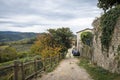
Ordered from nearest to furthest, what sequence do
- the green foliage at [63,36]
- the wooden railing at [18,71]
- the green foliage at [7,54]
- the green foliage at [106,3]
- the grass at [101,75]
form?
the wooden railing at [18,71]
the grass at [101,75]
the green foliage at [106,3]
the green foliage at [7,54]
the green foliage at [63,36]

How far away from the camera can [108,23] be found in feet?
47.8

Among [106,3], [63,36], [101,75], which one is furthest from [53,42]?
[101,75]

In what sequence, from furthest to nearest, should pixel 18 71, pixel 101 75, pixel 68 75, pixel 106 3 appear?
pixel 106 3
pixel 68 75
pixel 101 75
pixel 18 71

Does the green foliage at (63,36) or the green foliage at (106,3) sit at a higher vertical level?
the green foliage at (106,3)

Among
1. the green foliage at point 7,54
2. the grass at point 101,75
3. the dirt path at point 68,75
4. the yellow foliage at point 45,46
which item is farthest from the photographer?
the yellow foliage at point 45,46

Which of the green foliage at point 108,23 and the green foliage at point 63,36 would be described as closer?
the green foliage at point 108,23

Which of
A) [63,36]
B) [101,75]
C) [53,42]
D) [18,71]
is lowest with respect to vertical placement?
[101,75]

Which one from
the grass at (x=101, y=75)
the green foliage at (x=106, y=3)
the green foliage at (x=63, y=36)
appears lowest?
the grass at (x=101, y=75)

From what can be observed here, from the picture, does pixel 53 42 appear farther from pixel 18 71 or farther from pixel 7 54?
pixel 18 71

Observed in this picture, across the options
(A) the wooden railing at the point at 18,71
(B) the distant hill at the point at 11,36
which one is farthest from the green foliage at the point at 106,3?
(B) the distant hill at the point at 11,36

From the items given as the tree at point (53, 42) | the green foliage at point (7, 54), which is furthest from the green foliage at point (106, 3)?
the green foliage at point (7, 54)

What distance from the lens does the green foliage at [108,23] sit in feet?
44.5

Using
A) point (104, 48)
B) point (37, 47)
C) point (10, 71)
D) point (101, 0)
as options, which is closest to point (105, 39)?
point (104, 48)

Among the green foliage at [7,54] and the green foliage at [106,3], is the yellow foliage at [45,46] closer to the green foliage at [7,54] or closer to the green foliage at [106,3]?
the green foliage at [7,54]
